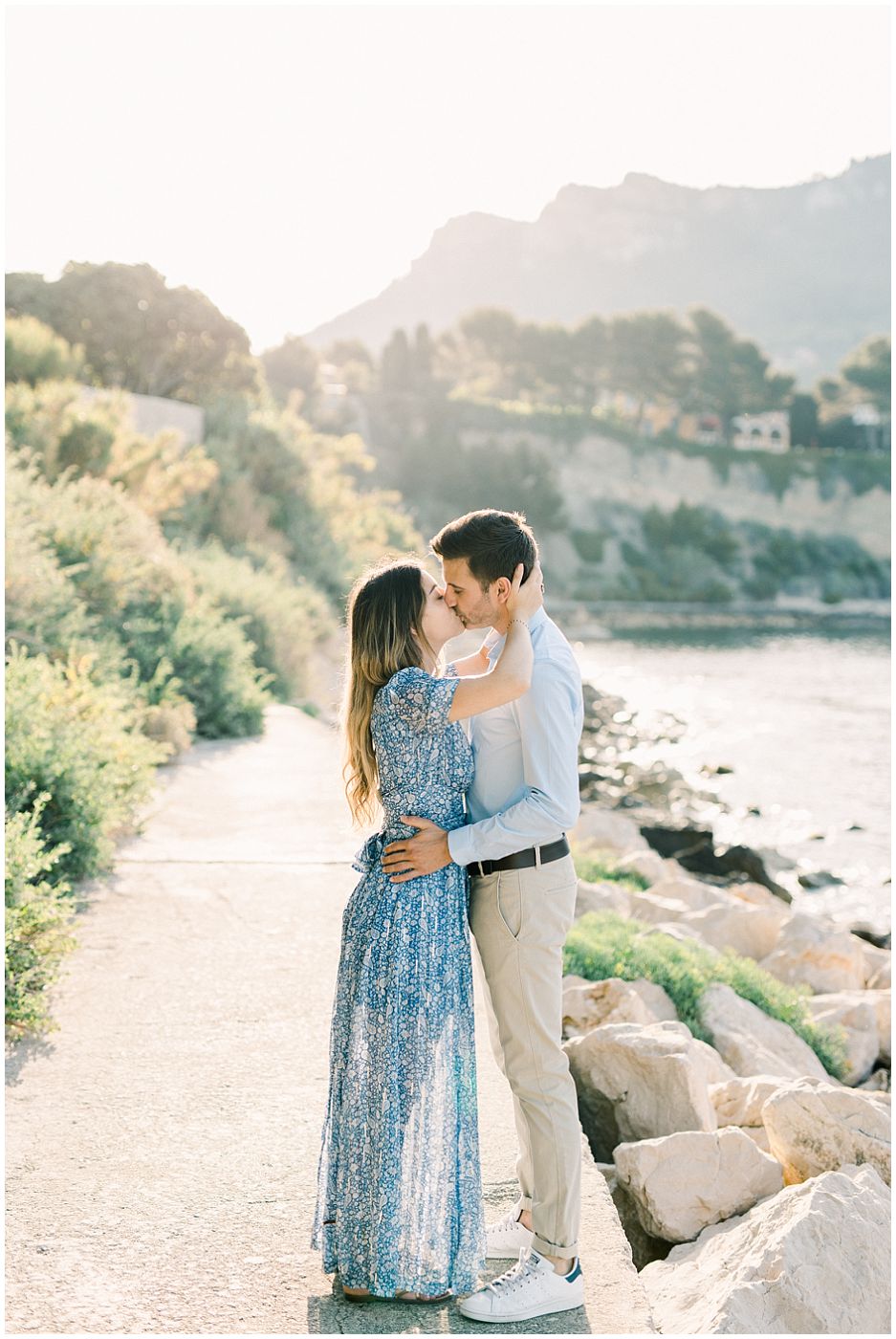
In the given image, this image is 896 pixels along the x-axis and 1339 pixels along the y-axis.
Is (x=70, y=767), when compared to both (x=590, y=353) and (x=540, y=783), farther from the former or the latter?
(x=590, y=353)

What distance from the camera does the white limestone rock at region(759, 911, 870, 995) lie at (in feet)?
27.0

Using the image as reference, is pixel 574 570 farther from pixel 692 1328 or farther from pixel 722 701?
pixel 692 1328

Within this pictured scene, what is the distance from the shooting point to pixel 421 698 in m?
2.98

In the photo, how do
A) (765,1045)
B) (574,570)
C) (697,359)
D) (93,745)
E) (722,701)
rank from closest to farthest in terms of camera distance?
(765,1045) < (93,745) < (722,701) < (574,570) < (697,359)

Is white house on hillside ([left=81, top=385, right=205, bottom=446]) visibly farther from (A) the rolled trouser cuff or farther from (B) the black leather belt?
(A) the rolled trouser cuff

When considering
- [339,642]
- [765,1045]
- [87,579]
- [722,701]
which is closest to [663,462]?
[722,701]

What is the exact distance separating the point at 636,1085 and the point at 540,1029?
1.59m

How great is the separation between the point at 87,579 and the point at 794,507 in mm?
73621

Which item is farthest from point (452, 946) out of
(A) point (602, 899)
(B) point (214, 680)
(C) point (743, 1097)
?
(B) point (214, 680)

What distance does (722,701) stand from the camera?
30844mm

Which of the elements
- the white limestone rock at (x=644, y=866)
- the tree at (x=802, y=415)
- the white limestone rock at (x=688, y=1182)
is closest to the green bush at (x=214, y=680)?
the white limestone rock at (x=644, y=866)

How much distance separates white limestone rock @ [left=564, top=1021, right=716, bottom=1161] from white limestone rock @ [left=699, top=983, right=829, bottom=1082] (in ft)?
4.18

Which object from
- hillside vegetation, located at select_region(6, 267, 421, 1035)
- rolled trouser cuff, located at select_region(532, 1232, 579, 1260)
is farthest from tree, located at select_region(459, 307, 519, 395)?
rolled trouser cuff, located at select_region(532, 1232, 579, 1260)

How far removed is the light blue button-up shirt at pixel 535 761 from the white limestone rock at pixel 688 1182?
147 cm
